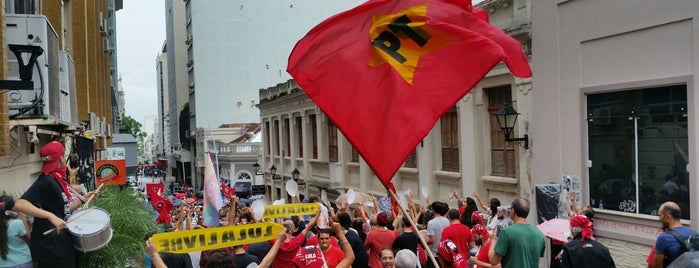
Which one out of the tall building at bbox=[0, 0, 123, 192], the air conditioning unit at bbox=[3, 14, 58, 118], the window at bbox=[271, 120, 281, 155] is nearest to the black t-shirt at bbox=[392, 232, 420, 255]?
the tall building at bbox=[0, 0, 123, 192]

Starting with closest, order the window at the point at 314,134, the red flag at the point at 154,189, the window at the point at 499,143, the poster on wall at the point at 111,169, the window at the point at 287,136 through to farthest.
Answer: the window at the point at 499,143, the red flag at the point at 154,189, the poster on wall at the point at 111,169, the window at the point at 314,134, the window at the point at 287,136

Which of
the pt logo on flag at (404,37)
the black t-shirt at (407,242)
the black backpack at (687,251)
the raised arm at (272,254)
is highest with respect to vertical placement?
the pt logo on flag at (404,37)

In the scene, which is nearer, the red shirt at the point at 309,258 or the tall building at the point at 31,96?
the red shirt at the point at 309,258

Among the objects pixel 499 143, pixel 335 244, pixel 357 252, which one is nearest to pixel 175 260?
pixel 335 244

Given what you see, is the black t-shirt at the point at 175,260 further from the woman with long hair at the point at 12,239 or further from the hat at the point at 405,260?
the hat at the point at 405,260

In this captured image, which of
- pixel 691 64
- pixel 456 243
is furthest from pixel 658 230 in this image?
pixel 456 243

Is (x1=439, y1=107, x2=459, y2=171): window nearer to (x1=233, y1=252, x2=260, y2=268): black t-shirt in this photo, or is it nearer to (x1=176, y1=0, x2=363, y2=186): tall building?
(x1=233, y1=252, x2=260, y2=268): black t-shirt

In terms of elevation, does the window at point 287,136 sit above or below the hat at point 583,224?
above

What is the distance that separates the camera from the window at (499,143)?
1287 cm

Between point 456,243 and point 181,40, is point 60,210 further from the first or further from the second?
point 181,40

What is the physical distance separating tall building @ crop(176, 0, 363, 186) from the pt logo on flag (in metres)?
45.3

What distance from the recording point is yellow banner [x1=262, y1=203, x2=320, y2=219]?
8102 millimetres

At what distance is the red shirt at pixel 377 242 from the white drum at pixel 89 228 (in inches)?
126

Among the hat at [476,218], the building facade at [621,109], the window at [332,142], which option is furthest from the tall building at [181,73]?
the hat at [476,218]
